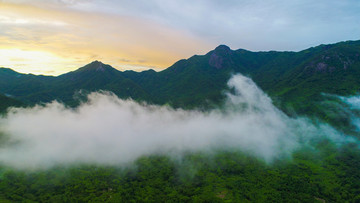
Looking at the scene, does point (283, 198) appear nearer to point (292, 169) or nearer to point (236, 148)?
point (292, 169)

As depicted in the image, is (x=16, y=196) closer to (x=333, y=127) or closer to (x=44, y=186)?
(x=44, y=186)

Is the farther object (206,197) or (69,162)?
(69,162)

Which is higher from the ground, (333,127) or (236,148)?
(333,127)

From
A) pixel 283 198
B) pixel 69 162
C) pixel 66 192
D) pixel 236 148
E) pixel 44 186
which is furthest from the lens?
pixel 236 148

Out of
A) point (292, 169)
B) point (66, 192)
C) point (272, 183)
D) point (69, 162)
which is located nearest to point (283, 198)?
point (272, 183)

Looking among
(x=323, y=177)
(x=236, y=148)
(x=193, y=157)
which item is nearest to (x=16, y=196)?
(x=193, y=157)

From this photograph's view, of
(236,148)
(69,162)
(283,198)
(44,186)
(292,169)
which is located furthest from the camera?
(236,148)

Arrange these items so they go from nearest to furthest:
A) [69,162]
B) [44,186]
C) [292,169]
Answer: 1. [44,186]
2. [292,169]
3. [69,162]

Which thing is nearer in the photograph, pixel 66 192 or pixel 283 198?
pixel 283 198

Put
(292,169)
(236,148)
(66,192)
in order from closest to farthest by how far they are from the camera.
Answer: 1. (66,192)
2. (292,169)
3. (236,148)
